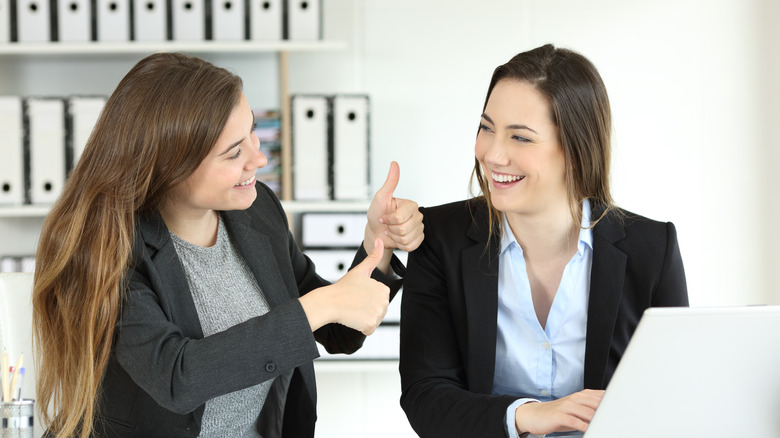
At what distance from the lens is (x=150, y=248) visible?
1312 millimetres

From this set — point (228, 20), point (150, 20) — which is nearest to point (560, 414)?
point (228, 20)

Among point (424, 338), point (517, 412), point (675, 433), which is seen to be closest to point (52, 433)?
point (424, 338)

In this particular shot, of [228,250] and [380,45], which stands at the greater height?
[380,45]

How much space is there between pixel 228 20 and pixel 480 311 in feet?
5.42

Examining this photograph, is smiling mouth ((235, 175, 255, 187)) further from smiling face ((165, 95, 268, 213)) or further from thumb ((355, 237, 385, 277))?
thumb ((355, 237, 385, 277))

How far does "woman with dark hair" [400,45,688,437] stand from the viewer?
1.38 m

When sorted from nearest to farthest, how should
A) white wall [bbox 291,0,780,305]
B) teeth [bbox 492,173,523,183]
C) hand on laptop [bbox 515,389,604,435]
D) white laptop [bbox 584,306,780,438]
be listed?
white laptop [bbox 584,306,780,438] < hand on laptop [bbox 515,389,604,435] < teeth [bbox 492,173,523,183] < white wall [bbox 291,0,780,305]

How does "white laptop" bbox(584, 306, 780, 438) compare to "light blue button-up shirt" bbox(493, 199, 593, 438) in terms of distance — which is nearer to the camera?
"white laptop" bbox(584, 306, 780, 438)

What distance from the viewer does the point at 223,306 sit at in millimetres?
1415

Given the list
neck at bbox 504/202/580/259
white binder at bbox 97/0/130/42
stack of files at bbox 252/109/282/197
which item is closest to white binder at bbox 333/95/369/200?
stack of files at bbox 252/109/282/197

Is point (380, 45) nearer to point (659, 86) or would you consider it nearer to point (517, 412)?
point (659, 86)

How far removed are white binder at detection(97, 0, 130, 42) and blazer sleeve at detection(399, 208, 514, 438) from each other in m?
1.59

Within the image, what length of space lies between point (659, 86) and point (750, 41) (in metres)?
0.37

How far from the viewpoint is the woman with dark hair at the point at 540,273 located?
4.52 feet
